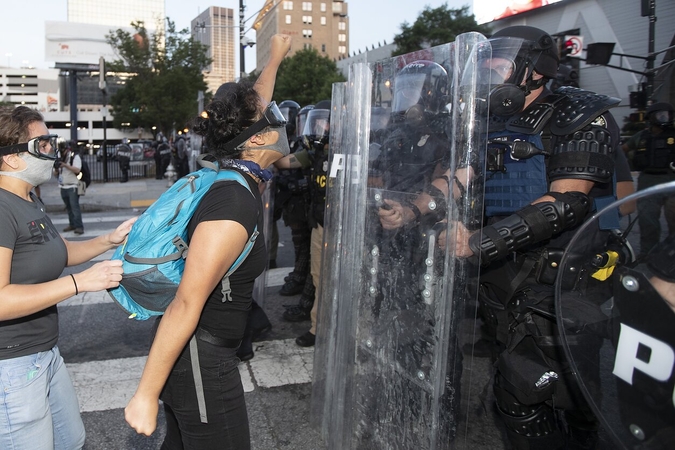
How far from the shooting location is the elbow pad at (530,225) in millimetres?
2270

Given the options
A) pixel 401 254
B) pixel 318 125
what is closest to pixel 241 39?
pixel 318 125

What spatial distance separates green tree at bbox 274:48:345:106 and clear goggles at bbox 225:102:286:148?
5138 centimetres

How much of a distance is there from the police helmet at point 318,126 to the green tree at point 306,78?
158 ft

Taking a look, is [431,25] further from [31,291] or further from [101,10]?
[101,10]

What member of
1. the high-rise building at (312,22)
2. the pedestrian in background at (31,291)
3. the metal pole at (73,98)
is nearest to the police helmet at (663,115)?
the pedestrian in background at (31,291)

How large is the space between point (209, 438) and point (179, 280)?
22.6 inches

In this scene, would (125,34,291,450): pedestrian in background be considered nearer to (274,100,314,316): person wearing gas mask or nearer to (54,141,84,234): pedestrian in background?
(274,100,314,316): person wearing gas mask

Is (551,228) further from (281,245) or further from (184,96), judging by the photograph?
(184,96)

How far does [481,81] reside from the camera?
6.76ft

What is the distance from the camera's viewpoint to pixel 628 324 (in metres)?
1.15

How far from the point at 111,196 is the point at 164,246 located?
622 inches

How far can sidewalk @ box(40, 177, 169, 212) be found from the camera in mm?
14633

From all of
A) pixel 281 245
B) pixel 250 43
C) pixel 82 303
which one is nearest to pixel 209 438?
pixel 82 303

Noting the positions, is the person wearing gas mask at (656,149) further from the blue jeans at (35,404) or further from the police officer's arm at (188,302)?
the blue jeans at (35,404)
